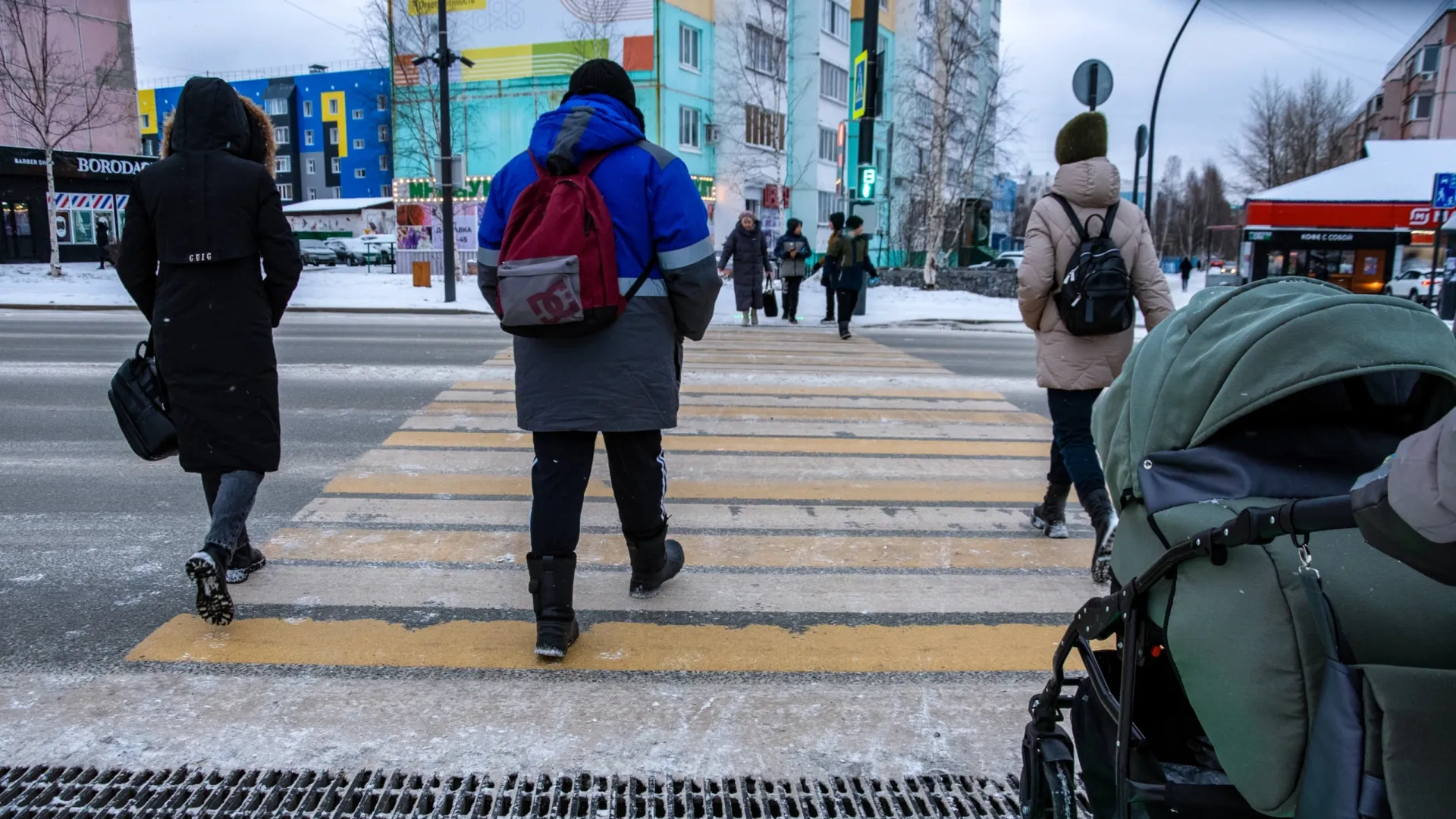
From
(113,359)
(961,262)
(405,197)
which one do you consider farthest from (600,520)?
(961,262)

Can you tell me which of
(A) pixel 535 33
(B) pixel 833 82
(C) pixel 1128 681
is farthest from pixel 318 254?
→ (C) pixel 1128 681

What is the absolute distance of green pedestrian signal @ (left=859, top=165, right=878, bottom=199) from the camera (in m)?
18.7

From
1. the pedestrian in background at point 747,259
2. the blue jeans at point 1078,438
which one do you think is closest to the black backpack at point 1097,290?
the blue jeans at point 1078,438

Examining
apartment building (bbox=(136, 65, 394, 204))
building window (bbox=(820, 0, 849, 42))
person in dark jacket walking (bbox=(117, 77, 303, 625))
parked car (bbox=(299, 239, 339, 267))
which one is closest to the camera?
person in dark jacket walking (bbox=(117, 77, 303, 625))

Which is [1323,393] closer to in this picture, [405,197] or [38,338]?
[38,338]

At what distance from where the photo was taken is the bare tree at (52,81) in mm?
28453

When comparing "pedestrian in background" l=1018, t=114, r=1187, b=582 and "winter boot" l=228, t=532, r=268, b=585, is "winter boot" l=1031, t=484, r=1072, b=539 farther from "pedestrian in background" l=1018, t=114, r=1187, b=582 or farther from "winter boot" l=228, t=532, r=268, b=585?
"winter boot" l=228, t=532, r=268, b=585

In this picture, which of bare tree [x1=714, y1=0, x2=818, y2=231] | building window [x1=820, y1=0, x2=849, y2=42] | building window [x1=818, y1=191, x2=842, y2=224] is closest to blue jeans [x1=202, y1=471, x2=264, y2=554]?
bare tree [x1=714, y1=0, x2=818, y2=231]

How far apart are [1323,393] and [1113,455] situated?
1.44 feet

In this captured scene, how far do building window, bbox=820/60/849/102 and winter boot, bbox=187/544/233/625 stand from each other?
47.4m

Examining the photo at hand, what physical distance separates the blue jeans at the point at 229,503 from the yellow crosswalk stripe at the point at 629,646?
Answer: 33cm

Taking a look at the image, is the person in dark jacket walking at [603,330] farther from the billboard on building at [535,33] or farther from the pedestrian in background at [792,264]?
the billboard on building at [535,33]

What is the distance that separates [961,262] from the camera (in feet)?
159

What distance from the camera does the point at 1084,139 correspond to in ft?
14.1
